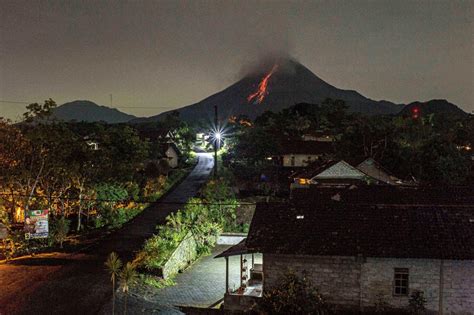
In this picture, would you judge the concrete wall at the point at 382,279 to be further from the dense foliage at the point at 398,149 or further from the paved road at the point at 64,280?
the dense foliage at the point at 398,149

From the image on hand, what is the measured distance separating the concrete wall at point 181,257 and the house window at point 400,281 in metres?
9.63

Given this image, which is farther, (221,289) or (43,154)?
(43,154)

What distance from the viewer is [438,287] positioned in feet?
47.0

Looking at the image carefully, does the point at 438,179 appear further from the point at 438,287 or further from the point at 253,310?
the point at 253,310

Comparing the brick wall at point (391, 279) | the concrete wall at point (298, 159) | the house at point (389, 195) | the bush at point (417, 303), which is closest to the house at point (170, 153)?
the concrete wall at point (298, 159)

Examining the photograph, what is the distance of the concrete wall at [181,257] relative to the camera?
63.9 feet

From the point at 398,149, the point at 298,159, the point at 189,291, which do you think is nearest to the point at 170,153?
the point at 298,159

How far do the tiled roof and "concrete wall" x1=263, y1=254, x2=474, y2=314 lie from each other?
38 centimetres

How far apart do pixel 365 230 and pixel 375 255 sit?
1.32 meters

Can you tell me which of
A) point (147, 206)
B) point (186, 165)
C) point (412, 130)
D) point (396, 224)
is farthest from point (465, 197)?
point (186, 165)

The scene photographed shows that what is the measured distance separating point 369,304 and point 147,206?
21047 mm

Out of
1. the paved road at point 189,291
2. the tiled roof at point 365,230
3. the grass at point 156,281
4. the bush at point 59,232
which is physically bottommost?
the paved road at point 189,291

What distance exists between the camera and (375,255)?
1428 centimetres

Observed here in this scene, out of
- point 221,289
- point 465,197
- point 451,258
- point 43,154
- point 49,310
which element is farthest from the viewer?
point 43,154
